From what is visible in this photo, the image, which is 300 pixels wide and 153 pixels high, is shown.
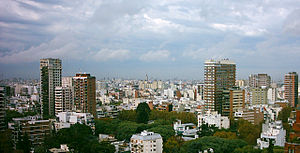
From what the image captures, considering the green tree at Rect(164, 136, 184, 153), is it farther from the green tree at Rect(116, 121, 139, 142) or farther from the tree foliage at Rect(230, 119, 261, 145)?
the tree foliage at Rect(230, 119, 261, 145)

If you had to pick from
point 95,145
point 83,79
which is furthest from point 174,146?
point 83,79

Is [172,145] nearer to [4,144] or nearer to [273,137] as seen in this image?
[273,137]

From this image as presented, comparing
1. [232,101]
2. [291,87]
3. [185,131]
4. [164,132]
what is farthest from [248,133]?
[291,87]

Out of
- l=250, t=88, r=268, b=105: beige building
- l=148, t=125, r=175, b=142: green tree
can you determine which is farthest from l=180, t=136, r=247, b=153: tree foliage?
l=250, t=88, r=268, b=105: beige building

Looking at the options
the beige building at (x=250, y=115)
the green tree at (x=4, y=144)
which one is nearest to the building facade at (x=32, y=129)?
the green tree at (x=4, y=144)

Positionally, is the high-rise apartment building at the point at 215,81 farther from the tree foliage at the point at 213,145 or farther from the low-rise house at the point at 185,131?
the tree foliage at the point at 213,145

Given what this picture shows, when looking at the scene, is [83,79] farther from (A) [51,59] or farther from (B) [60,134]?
(B) [60,134]
